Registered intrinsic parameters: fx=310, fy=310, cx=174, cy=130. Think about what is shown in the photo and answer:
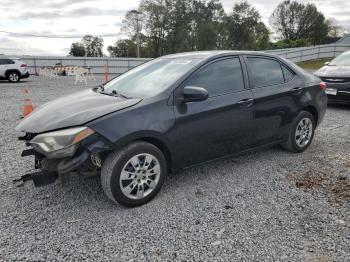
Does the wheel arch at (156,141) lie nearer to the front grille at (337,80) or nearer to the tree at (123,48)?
the front grille at (337,80)

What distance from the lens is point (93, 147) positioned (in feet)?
9.53

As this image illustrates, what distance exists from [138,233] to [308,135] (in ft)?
10.8

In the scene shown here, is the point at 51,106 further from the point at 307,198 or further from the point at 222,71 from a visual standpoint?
the point at 307,198

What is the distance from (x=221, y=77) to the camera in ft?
12.6

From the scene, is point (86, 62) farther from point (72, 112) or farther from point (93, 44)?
point (93, 44)

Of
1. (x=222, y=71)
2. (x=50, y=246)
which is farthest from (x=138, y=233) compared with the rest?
(x=222, y=71)

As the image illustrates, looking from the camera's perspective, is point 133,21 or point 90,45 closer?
point 133,21

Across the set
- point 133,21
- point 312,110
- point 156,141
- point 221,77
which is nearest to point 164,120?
point 156,141

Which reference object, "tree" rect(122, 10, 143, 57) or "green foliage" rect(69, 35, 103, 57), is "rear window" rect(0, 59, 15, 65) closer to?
"tree" rect(122, 10, 143, 57)

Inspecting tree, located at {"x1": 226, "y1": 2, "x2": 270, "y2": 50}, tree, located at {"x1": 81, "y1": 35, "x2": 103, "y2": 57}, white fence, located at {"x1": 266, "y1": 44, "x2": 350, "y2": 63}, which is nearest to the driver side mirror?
white fence, located at {"x1": 266, "y1": 44, "x2": 350, "y2": 63}

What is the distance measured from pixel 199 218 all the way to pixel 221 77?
5.72ft

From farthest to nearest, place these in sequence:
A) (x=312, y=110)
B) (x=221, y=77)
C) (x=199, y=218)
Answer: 1. (x=312, y=110)
2. (x=221, y=77)
3. (x=199, y=218)

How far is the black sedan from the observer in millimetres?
2967

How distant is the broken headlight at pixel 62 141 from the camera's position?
287cm
